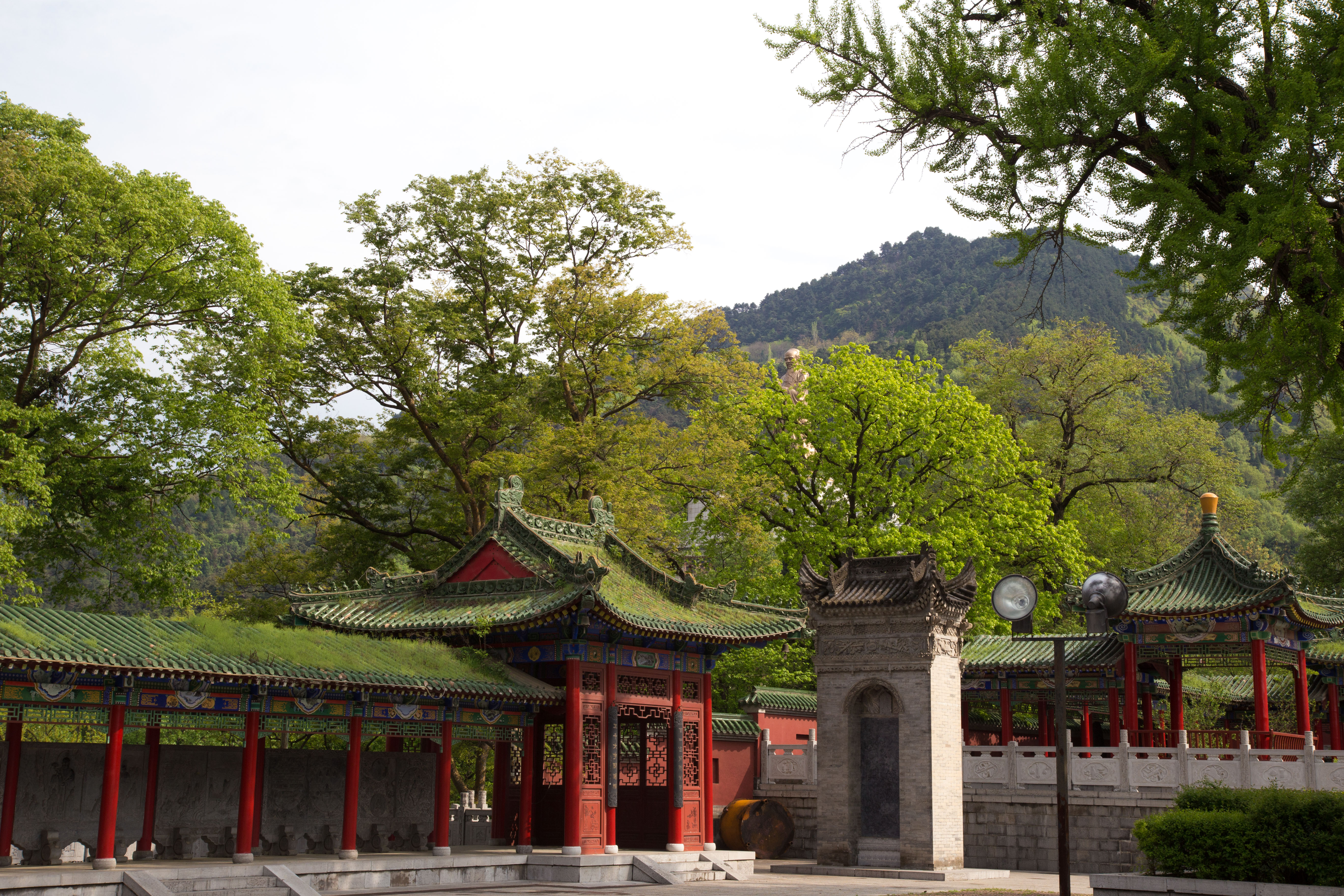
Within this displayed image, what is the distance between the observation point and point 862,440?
32.2 m

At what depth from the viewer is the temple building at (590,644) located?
1978 centimetres

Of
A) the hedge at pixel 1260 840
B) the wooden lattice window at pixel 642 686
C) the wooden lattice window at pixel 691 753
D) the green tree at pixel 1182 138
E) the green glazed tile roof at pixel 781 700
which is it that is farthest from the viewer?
the green glazed tile roof at pixel 781 700

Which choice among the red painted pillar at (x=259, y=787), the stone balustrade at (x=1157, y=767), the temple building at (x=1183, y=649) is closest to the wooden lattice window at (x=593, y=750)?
the red painted pillar at (x=259, y=787)

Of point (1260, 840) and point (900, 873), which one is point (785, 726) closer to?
point (900, 873)

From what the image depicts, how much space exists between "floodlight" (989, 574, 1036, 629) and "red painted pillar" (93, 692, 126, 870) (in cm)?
1051

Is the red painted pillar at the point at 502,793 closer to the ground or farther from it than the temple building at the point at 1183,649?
closer to the ground

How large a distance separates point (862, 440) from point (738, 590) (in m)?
5.47

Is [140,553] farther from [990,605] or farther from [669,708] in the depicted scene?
[990,605]

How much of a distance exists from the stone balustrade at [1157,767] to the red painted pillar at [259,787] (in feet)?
40.9

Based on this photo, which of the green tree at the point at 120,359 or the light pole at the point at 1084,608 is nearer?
the light pole at the point at 1084,608

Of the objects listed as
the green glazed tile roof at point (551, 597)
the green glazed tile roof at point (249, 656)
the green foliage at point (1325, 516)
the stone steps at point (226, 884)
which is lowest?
the stone steps at point (226, 884)

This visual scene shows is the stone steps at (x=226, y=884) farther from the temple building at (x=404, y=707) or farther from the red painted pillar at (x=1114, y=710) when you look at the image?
the red painted pillar at (x=1114, y=710)

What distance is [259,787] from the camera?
17.9 meters

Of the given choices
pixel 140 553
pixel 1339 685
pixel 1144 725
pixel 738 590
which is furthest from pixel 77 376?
pixel 1339 685
